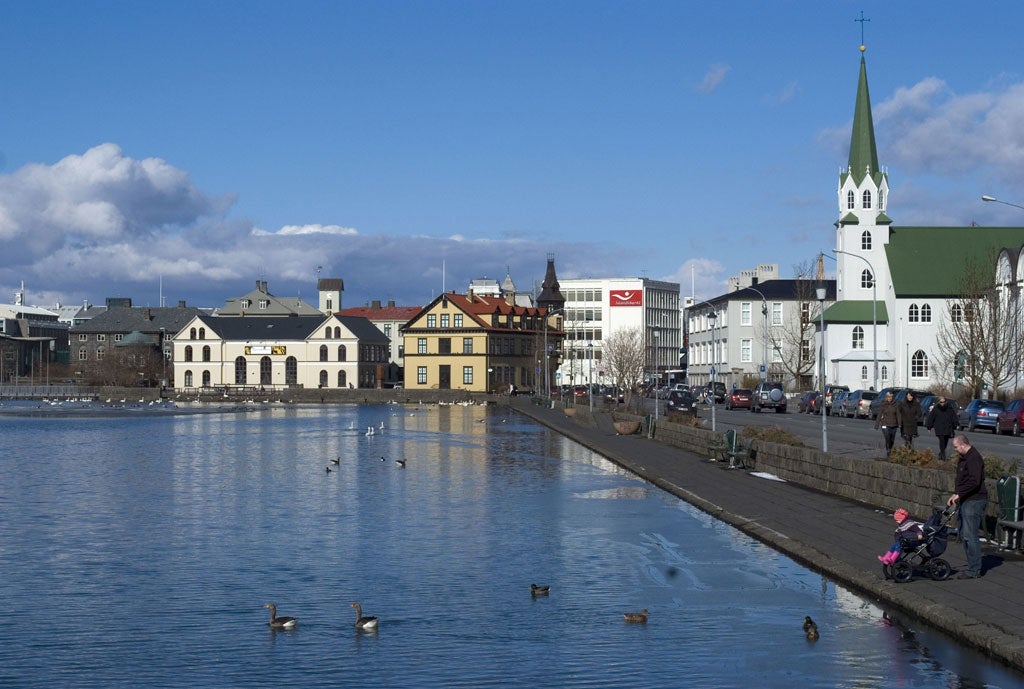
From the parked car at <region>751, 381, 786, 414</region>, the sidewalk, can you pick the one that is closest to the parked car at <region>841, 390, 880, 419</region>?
the parked car at <region>751, 381, 786, 414</region>

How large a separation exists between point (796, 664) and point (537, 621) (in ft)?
13.0

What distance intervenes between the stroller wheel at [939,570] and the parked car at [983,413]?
41538mm

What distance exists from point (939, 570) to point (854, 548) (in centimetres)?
336

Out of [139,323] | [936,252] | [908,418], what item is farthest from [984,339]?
[139,323]

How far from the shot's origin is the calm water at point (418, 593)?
14.8 m

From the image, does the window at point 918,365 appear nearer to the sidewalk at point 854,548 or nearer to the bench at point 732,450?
the sidewalk at point 854,548

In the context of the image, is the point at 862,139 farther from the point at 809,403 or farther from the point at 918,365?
the point at 809,403

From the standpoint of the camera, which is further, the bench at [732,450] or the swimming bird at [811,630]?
the bench at [732,450]

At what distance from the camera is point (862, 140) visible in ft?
375

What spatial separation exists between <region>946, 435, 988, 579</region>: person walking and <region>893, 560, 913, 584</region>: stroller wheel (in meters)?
0.73

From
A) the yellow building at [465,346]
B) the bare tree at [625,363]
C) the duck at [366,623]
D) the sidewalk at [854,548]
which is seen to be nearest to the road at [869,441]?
the sidewalk at [854,548]

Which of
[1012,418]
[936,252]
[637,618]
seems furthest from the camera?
[936,252]

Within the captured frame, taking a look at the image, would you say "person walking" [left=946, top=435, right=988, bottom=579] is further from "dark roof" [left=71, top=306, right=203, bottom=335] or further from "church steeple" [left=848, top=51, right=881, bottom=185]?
"dark roof" [left=71, top=306, right=203, bottom=335]

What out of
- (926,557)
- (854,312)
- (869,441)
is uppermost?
(854,312)
